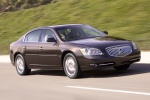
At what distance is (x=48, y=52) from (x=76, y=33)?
91cm

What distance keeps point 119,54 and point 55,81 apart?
1.78m

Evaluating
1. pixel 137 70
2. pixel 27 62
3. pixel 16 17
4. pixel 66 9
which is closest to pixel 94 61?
pixel 137 70

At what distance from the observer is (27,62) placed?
1365 cm

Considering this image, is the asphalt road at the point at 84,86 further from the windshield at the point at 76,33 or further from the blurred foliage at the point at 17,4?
the blurred foliage at the point at 17,4

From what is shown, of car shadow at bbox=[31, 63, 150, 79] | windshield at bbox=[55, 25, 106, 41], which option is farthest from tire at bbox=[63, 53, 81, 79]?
windshield at bbox=[55, 25, 106, 41]

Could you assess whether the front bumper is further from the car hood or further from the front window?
the front window

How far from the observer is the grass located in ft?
70.9

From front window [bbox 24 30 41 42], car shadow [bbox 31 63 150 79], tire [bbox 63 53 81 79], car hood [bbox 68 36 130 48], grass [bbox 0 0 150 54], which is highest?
grass [bbox 0 0 150 54]

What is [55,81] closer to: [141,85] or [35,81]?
[35,81]

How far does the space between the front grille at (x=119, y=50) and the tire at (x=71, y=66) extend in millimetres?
896

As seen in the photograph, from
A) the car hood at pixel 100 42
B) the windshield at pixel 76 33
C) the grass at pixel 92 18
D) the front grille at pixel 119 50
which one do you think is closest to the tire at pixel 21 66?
the windshield at pixel 76 33

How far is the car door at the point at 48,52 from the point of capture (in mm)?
12268

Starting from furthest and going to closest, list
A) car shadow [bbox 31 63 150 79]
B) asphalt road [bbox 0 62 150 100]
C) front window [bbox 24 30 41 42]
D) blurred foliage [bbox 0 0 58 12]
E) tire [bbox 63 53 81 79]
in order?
blurred foliage [bbox 0 0 58 12]
front window [bbox 24 30 41 42]
car shadow [bbox 31 63 150 79]
tire [bbox 63 53 81 79]
asphalt road [bbox 0 62 150 100]

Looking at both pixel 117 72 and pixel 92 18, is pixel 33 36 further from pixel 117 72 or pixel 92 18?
pixel 92 18
